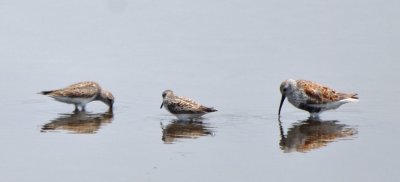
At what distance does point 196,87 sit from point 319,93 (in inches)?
112

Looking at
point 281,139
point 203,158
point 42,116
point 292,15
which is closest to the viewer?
point 203,158

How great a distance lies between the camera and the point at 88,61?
2195 centimetres

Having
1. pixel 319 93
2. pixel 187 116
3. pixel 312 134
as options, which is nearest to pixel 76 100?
pixel 187 116

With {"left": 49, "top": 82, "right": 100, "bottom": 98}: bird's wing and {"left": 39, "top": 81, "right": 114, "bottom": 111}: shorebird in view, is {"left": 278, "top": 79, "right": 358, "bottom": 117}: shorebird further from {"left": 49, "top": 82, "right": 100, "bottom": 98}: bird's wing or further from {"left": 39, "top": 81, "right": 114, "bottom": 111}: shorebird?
{"left": 49, "top": 82, "right": 100, "bottom": 98}: bird's wing

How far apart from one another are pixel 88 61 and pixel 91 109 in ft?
9.19

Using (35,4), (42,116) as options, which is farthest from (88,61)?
(35,4)

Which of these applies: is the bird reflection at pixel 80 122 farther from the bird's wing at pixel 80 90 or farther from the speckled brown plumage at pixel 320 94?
the speckled brown plumage at pixel 320 94

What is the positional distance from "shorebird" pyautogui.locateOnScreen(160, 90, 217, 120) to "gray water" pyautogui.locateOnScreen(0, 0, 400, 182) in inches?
9.6

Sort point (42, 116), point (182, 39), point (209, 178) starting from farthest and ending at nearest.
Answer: point (182, 39) → point (42, 116) → point (209, 178)

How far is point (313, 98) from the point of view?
18203 mm

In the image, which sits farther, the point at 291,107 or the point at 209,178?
the point at 291,107

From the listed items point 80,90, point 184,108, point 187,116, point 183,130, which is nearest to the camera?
point 183,130

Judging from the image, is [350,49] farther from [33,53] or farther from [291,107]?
[33,53]

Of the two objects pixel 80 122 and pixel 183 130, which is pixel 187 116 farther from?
pixel 80 122
